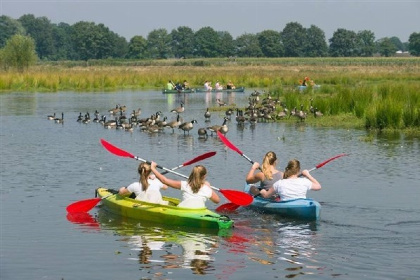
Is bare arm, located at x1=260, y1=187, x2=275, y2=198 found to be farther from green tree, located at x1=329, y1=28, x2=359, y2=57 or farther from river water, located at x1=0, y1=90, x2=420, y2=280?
green tree, located at x1=329, y1=28, x2=359, y2=57

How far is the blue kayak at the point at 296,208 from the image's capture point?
16172mm

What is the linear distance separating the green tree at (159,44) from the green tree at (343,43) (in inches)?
1357

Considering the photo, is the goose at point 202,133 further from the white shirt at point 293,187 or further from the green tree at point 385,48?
the green tree at point 385,48

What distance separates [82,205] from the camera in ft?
56.3

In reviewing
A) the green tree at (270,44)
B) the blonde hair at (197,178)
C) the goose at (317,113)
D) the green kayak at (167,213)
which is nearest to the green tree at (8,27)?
the green tree at (270,44)

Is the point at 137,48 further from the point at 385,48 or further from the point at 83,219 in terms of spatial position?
the point at 83,219

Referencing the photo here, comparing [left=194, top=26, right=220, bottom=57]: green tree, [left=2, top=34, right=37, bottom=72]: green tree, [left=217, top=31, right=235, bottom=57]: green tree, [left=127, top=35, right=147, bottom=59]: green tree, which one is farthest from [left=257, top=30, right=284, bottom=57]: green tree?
[left=2, top=34, right=37, bottom=72]: green tree

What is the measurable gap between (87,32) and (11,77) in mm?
103931

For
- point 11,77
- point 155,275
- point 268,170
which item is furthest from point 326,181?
point 11,77

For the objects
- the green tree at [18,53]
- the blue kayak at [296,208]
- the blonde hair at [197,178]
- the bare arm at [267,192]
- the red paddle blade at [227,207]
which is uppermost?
the green tree at [18,53]

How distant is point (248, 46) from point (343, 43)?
19.4 m

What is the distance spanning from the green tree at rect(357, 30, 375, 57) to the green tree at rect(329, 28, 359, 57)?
169cm

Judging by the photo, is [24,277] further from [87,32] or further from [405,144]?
[87,32]

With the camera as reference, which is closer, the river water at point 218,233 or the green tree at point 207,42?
the river water at point 218,233
